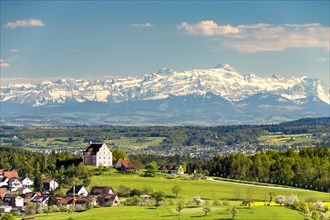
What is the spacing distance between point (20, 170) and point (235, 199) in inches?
1675

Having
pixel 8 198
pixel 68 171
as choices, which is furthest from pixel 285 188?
pixel 8 198

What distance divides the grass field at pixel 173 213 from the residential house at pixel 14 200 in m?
11.7

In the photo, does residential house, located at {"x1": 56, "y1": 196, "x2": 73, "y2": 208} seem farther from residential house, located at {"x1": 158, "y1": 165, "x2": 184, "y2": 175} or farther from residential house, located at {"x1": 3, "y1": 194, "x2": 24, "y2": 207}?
residential house, located at {"x1": 158, "y1": 165, "x2": 184, "y2": 175}

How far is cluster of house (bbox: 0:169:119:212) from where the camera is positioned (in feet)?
269

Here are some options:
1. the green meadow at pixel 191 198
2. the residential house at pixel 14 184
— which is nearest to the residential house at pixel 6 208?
the green meadow at pixel 191 198

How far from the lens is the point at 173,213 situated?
2810 inches

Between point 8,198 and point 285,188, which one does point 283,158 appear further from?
point 8,198

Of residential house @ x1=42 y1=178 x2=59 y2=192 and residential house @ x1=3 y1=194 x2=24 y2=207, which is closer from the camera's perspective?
residential house @ x1=3 y1=194 x2=24 y2=207

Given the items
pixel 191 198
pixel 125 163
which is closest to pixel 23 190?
pixel 125 163

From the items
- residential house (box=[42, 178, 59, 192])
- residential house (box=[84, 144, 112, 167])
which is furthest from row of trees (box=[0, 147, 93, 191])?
residential house (box=[84, 144, 112, 167])

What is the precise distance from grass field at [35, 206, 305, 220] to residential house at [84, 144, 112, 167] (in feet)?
141

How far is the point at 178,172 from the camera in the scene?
121375 millimetres

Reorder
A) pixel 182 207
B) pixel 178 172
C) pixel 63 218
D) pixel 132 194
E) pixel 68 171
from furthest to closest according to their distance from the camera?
pixel 178 172, pixel 68 171, pixel 132 194, pixel 182 207, pixel 63 218

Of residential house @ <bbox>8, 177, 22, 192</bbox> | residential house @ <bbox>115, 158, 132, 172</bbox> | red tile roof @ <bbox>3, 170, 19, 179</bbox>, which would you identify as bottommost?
residential house @ <bbox>8, 177, 22, 192</bbox>
